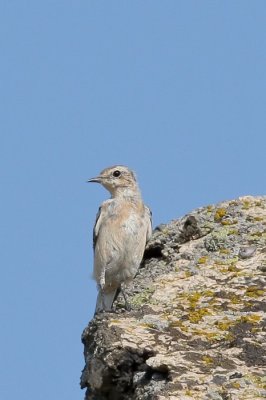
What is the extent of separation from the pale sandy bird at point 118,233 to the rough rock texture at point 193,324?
225 cm

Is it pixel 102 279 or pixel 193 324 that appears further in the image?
pixel 102 279

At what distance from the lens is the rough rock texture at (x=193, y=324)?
7.70 meters

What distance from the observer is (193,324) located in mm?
8797

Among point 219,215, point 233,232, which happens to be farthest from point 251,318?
point 219,215

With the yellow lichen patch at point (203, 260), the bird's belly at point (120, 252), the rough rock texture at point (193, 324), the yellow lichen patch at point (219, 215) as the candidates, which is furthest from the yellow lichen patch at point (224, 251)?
the bird's belly at point (120, 252)

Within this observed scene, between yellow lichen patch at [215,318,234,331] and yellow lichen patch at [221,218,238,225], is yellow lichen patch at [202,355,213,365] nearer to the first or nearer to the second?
yellow lichen patch at [215,318,234,331]

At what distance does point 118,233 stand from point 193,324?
A: 5.79m

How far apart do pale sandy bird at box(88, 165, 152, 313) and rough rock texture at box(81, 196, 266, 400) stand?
2.25m

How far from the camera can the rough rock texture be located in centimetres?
770

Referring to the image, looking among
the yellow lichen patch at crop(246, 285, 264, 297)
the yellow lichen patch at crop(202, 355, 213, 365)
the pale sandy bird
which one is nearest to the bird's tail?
the pale sandy bird

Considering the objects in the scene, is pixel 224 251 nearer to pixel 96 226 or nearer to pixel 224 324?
pixel 224 324

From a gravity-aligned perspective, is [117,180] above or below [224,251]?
above

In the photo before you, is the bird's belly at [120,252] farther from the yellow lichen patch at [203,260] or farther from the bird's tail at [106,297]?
the yellow lichen patch at [203,260]

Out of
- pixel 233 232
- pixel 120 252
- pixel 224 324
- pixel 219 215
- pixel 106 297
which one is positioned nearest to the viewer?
pixel 224 324
